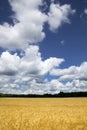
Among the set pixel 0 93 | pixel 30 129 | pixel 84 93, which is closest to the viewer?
pixel 30 129

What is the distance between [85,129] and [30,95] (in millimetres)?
123046

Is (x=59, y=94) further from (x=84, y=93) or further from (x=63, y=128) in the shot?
(x=63, y=128)

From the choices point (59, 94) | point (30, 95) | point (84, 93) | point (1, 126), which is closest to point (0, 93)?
point (30, 95)

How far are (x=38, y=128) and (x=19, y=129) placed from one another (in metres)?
1.08

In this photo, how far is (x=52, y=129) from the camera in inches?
511

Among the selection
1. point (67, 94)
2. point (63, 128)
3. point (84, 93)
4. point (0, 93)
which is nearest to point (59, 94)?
point (67, 94)

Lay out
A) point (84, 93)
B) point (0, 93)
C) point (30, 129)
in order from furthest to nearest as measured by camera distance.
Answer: point (0, 93)
point (84, 93)
point (30, 129)

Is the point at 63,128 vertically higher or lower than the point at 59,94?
lower

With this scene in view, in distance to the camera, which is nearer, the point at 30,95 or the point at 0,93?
the point at 30,95

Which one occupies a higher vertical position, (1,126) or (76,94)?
(76,94)

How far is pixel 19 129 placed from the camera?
41.3 ft

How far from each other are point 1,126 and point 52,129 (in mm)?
2887

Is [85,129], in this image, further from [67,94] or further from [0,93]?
[0,93]

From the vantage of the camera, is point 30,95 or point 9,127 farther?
point 30,95
